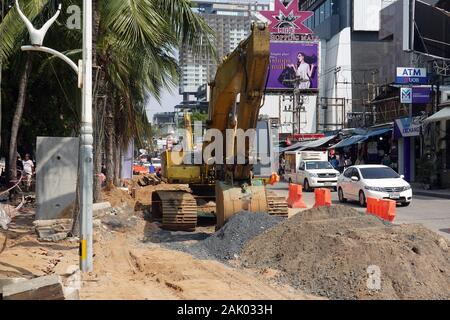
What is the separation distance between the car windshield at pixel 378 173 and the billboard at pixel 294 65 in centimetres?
3025

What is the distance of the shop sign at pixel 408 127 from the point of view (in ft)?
102

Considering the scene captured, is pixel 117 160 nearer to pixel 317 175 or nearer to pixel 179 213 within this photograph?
pixel 317 175

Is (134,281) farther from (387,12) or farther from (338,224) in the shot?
(387,12)

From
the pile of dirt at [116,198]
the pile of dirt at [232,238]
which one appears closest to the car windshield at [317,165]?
the pile of dirt at [116,198]

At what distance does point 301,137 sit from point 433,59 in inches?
976

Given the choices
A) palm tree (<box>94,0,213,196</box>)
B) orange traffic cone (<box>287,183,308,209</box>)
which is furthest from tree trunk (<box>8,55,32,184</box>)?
orange traffic cone (<box>287,183,308,209</box>)

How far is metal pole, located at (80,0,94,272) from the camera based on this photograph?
28.4 feet

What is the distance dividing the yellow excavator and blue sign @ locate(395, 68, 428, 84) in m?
16.7

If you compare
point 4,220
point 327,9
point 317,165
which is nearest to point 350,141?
point 317,165

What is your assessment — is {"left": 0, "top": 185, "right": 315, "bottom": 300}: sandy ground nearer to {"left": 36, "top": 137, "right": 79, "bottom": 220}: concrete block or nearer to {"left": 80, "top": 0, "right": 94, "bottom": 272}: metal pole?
{"left": 80, "top": 0, "right": 94, "bottom": 272}: metal pole

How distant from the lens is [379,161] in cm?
3953

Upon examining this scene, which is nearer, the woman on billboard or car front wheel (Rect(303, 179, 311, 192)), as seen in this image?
car front wheel (Rect(303, 179, 311, 192))

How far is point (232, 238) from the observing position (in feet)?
36.4

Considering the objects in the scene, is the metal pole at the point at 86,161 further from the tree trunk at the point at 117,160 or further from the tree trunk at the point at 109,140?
the tree trunk at the point at 117,160
